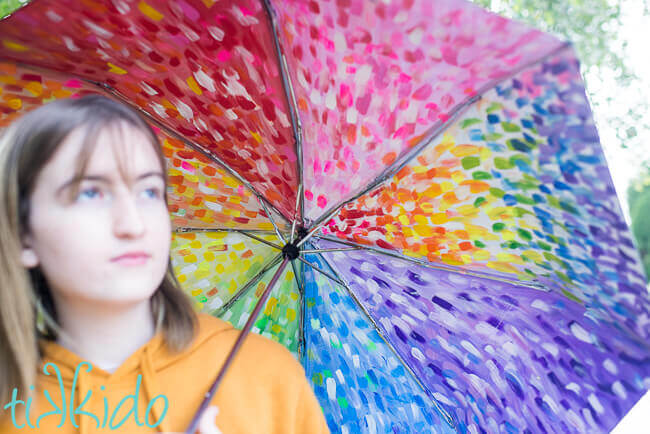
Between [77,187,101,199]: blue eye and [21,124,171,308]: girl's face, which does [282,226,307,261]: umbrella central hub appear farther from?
[77,187,101,199]: blue eye

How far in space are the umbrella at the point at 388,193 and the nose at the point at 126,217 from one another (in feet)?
1.67

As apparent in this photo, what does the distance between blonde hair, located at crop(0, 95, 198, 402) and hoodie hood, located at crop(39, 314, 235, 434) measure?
0.04 metres

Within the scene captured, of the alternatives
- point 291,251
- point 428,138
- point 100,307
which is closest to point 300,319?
point 291,251

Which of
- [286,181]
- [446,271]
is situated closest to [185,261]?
[286,181]

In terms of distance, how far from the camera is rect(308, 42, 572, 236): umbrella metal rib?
1658 mm

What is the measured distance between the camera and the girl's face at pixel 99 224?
1717mm

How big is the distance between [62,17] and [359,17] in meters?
0.90

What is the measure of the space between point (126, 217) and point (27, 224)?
34 cm

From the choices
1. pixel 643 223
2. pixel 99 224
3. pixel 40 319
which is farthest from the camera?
pixel 643 223

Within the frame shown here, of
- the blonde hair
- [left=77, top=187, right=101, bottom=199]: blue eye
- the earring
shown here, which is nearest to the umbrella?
the blonde hair

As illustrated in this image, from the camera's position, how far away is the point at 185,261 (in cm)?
263

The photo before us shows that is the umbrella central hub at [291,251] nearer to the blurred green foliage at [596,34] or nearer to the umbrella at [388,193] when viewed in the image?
the umbrella at [388,193]

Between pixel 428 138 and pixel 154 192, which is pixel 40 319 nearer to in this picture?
pixel 154 192

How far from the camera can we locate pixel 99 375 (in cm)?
189
